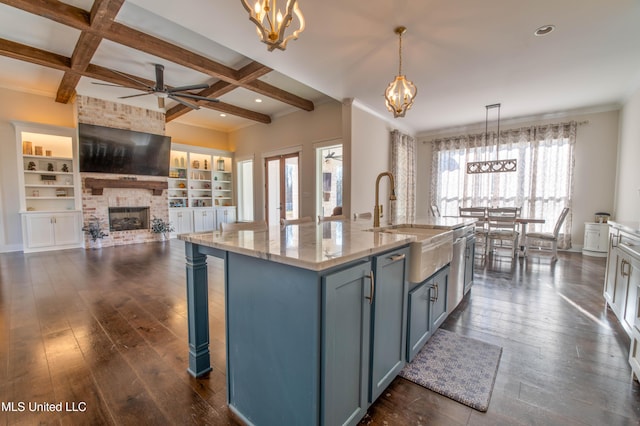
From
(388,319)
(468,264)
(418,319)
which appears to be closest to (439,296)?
(418,319)

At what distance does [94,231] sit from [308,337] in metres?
6.82

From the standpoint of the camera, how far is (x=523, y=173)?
607cm

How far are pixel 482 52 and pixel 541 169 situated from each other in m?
3.98

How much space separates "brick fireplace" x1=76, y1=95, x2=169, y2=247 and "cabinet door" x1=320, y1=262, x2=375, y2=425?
7.04m

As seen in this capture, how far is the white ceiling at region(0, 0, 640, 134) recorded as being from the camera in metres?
2.64

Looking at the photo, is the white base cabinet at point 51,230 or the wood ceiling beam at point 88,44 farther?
the white base cabinet at point 51,230

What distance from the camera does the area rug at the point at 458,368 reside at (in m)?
1.57

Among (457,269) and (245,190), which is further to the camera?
(245,190)

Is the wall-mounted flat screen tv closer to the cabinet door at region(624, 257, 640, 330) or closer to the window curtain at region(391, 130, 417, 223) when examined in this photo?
the window curtain at region(391, 130, 417, 223)

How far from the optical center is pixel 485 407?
1456 mm

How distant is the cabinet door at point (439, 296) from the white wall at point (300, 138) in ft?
13.5

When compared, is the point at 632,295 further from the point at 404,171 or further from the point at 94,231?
the point at 94,231

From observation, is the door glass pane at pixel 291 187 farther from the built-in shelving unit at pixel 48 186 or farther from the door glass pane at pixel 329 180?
the built-in shelving unit at pixel 48 186

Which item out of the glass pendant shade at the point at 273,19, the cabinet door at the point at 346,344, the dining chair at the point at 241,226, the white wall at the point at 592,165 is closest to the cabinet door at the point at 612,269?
the cabinet door at the point at 346,344
